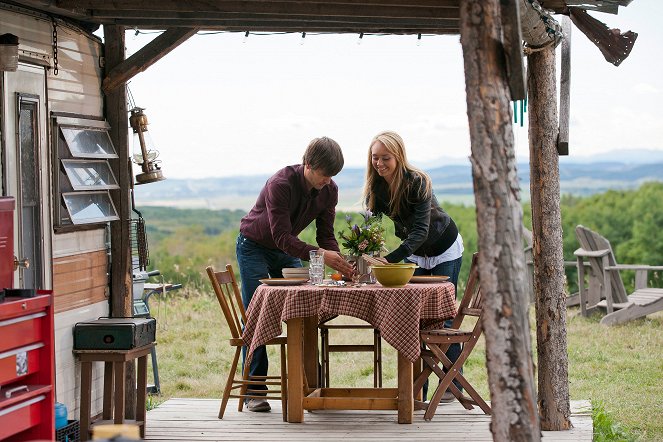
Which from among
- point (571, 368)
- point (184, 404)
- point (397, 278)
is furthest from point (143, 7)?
point (571, 368)

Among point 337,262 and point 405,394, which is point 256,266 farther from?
point 405,394

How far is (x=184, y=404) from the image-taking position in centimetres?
762

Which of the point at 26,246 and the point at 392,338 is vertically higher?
the point at 26,246

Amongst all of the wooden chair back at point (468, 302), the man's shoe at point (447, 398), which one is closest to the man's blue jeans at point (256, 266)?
the wooden chair back at point (468, 302)

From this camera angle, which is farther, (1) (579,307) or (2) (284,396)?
(1) (579,307)

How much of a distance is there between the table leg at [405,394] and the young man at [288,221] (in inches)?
28.1

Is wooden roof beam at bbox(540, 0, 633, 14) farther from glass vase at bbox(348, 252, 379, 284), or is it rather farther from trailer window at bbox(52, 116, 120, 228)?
trailer window at bbox(52, 116, 120, 228)

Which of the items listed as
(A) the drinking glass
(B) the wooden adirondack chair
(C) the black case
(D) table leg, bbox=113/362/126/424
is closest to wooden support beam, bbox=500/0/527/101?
(A) the drinking glass

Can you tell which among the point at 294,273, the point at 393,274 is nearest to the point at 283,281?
the point at 294,273

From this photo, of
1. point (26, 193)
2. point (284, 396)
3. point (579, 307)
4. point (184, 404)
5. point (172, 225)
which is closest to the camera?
point (26, 193)

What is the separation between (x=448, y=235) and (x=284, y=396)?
62.1 inches

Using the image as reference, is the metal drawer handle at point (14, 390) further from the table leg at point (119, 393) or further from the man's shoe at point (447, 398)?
the man's shoe at point (447, 398)

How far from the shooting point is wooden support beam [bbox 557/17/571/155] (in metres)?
6.64

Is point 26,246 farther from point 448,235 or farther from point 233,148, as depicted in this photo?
point 233,148
